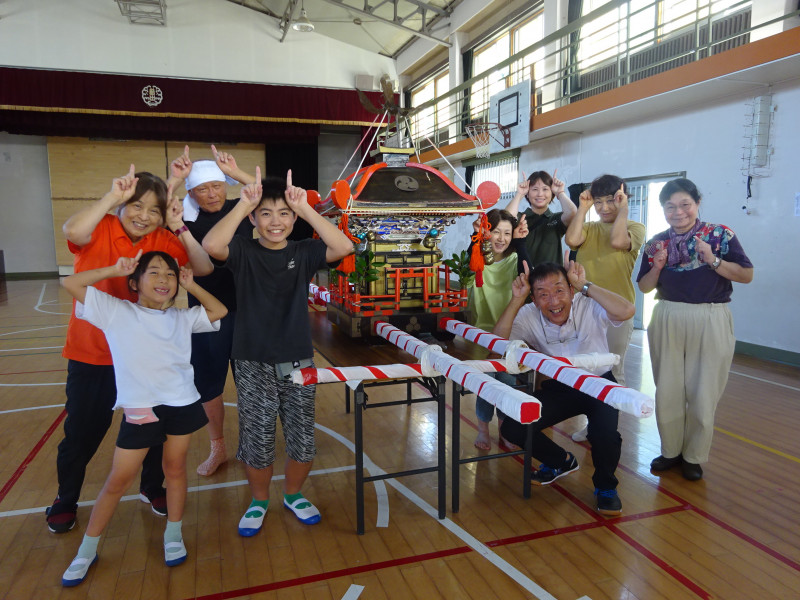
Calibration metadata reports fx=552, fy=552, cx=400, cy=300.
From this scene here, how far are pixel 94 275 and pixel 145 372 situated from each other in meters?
0.37

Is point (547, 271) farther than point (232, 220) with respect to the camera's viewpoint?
Yes

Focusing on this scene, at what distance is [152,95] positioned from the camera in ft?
36.5

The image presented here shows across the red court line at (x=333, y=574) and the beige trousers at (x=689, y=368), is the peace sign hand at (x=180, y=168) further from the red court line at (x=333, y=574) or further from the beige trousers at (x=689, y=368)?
the beige trousers at (x=689, y=368)

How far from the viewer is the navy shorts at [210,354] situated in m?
2.54

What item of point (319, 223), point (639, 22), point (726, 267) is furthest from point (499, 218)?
point (639, 22)

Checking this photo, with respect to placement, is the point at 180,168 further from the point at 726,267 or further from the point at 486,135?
the point at 486,135

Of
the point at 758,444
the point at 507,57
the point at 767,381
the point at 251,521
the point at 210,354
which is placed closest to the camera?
the point at 251,521

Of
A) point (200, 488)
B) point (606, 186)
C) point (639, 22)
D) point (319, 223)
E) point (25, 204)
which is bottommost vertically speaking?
point (200, 488)

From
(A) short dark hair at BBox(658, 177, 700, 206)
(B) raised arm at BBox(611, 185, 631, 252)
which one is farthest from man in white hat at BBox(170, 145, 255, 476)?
(A) short dark hair at BBox(658, 177, 700, 206)

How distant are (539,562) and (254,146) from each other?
43.9 feet

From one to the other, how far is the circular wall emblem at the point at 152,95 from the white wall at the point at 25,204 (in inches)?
137

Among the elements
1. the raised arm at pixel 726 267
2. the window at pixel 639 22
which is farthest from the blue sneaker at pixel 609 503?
the window at pixel 639 22

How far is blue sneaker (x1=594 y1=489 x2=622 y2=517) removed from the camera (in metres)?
2.33

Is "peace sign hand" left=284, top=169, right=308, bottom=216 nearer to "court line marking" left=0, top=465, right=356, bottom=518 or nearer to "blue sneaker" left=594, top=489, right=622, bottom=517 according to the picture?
"court line marking" left=0, top=465, right=356, bottom=518
